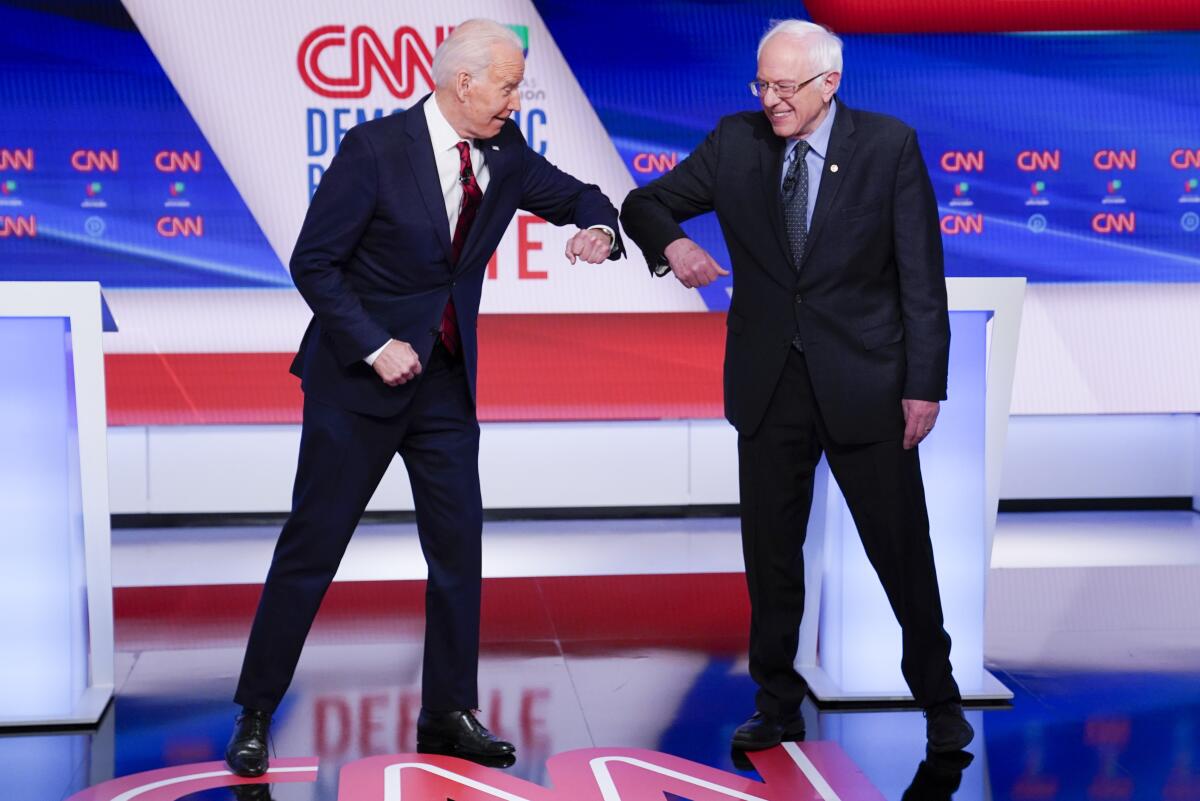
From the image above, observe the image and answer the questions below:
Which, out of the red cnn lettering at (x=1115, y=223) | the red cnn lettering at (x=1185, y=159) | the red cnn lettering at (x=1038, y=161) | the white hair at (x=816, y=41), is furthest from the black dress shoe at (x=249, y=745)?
the red cnn lettering at (x=1185, y=159)

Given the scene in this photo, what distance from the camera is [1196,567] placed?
4891 mm

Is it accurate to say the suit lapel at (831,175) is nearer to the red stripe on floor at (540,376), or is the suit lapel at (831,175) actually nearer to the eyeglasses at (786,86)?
the eyeglasses at (786,86)

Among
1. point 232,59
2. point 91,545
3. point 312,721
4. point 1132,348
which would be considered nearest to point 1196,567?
point 1132,348

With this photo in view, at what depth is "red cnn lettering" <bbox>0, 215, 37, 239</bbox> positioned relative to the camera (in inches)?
218

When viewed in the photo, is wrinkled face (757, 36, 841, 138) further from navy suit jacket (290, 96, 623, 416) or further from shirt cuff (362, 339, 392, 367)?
shirt cuff (362, 339, 392, 367)

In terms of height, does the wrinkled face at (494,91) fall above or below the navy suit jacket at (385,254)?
above

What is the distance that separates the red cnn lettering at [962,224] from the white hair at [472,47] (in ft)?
11.2

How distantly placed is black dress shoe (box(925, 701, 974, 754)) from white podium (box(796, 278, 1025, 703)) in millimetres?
290

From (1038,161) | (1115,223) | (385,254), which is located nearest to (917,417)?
(385,254)

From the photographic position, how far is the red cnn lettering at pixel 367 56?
558 cm

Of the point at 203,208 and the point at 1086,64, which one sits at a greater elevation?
the point at 1086,64

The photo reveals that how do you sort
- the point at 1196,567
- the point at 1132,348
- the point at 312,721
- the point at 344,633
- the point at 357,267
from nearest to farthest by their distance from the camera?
1. the point at 357,267
2. the point at 312,721
3. the point at 344,633
4. the point at 1196,567
5. the point at 1132,348

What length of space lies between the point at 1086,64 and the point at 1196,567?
2075 mm

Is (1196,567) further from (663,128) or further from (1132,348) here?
(663,128)
